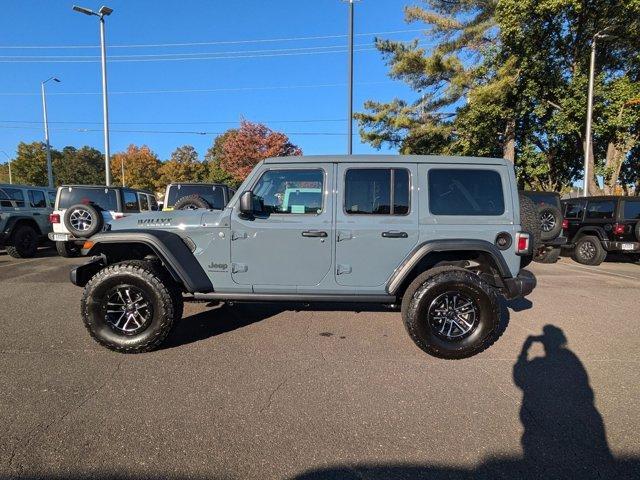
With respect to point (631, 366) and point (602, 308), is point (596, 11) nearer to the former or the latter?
point (602, 308)

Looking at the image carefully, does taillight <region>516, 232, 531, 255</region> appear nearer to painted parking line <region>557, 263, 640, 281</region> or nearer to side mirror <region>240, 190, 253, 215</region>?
side mirror <region>240, 190, 253, 215</region>

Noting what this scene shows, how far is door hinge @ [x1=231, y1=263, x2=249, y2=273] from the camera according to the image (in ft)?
13.9

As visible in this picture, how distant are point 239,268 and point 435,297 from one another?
80.0 inches

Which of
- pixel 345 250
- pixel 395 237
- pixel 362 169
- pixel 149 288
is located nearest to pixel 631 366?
pixel 395 237

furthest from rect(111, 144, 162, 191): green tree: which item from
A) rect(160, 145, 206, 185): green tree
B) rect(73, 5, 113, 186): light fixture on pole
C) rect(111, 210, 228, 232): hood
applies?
rect(111, 210, 228, 232): hood

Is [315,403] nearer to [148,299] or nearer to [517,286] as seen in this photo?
[148,299]

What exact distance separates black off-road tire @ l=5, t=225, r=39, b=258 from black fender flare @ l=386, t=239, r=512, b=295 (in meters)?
10.8

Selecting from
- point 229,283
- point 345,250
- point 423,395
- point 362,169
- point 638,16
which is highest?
point 638,16

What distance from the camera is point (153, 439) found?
265 centimetres

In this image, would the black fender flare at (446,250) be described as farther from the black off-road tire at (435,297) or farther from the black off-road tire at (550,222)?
the black off-road tire at (550,222)

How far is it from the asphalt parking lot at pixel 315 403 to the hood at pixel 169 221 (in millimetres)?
1283

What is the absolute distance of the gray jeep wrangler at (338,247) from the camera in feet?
13.2

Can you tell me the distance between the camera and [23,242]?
10.7 m

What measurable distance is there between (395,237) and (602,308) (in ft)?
13.5
